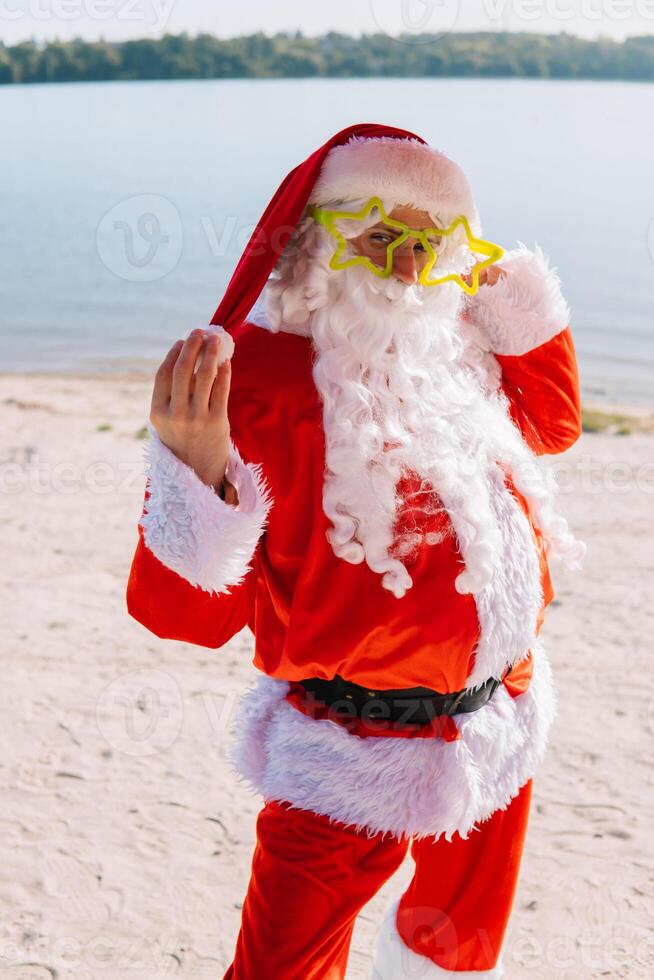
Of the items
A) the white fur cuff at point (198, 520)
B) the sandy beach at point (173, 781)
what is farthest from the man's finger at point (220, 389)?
the sandy beach at point (173, 781)

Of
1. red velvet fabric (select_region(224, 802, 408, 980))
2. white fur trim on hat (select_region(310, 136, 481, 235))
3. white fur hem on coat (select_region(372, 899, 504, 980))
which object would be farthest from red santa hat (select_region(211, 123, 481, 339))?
white fur hem on coat (select_region(372, 899, 504, 980))

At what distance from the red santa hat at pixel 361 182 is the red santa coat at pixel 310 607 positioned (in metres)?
0.18

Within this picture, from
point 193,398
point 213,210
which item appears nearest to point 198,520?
point 193,398

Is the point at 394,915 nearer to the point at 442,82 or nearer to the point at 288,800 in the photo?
the point at 288,800

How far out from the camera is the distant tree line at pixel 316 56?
4728cm

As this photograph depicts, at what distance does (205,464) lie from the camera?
65.8 inches

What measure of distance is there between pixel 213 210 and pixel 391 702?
19399 millimetres

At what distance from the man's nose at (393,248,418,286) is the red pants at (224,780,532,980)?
0.96 meters

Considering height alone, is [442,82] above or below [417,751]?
below

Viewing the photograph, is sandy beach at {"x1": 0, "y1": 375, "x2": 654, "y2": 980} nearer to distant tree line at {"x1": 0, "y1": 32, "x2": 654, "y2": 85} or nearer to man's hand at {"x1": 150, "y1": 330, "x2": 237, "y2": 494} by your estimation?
man's hand at {"x1": 150, "y1": 330, "x2": 237, "y2": 494}

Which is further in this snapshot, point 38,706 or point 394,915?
point 38,706

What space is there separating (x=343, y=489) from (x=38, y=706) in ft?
8.17

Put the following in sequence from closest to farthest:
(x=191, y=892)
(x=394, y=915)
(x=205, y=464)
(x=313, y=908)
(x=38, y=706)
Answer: (x=205, y=464) < (x=313, y=908) < (x=394, y=915) < (x=191, y=892) < (x=38, y=706)

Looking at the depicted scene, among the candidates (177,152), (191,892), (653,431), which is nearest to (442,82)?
(177,152)
